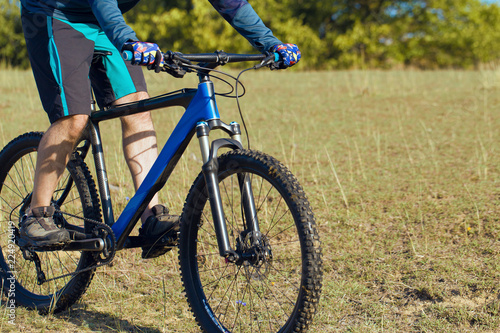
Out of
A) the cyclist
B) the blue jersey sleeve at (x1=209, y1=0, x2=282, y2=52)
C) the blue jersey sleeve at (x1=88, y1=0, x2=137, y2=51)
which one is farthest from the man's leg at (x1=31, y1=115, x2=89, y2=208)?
the blue jersey sleeve at (x1=209, y1=0, x2=282, y2=52)

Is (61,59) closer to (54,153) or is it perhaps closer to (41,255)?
(54,153)

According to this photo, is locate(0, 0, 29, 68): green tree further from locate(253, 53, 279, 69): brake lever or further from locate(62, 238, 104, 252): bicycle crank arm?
locate(253, 53, 279, 69): brake lever

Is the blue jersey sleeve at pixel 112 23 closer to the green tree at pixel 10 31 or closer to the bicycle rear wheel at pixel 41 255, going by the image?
the bicycle rear wheel at pixel 41 255

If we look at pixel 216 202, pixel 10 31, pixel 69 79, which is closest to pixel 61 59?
pixel 69 79

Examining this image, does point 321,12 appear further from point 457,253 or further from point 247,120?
point 457,253

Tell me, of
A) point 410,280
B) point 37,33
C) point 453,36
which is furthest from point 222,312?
point 453,36

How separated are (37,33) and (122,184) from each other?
221cm

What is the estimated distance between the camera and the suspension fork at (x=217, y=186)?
2.38 meters

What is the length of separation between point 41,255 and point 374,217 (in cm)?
229

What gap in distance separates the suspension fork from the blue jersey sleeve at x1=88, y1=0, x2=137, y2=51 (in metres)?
0.47

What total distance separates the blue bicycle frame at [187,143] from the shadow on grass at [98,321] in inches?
17.0

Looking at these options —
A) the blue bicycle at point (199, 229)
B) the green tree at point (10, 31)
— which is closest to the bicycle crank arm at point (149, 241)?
the blue bicycle at point (199, 229)

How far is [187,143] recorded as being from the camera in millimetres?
2568

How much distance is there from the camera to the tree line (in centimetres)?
2302
